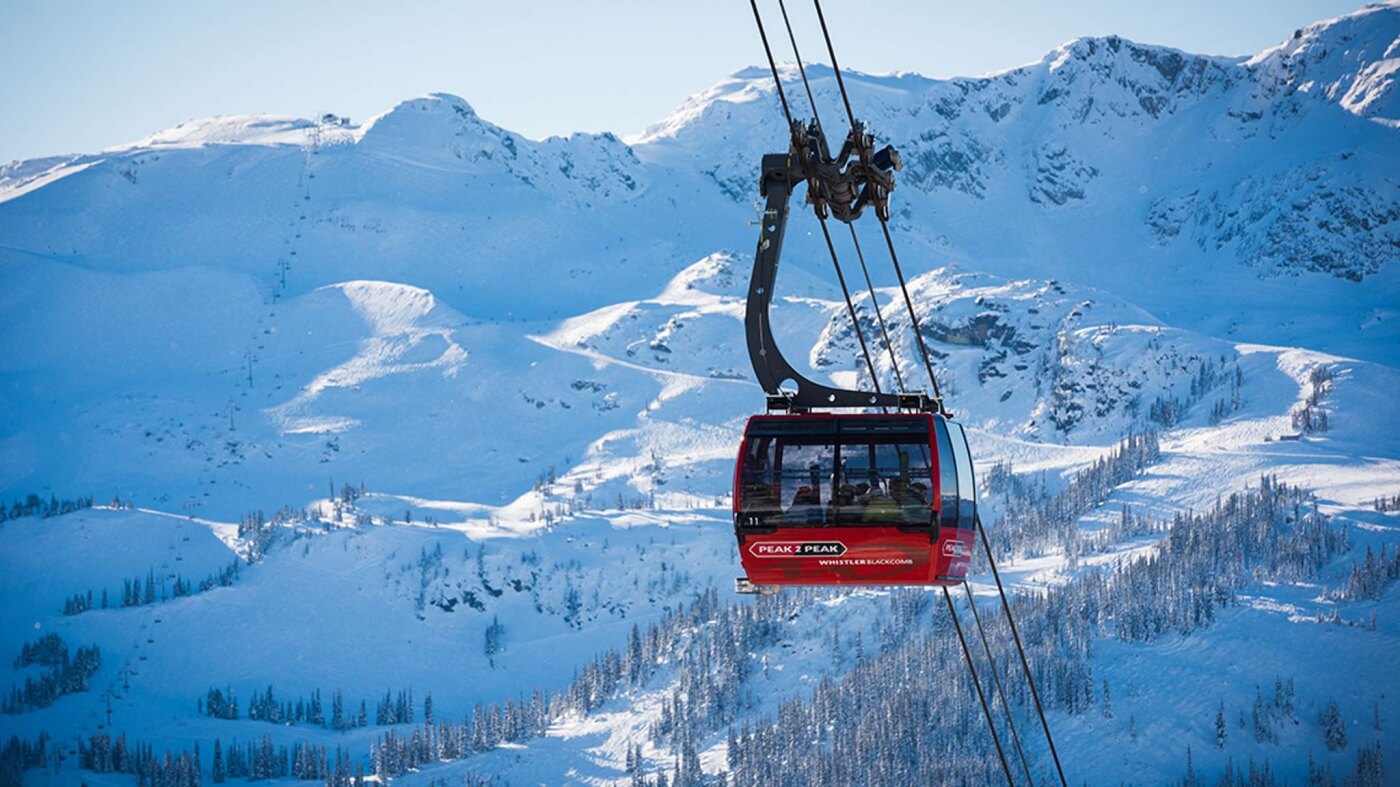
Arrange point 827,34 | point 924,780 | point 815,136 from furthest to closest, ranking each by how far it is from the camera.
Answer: point 924,780 → point 815,136 → point 827,34

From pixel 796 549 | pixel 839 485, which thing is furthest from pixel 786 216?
pixel 796 549

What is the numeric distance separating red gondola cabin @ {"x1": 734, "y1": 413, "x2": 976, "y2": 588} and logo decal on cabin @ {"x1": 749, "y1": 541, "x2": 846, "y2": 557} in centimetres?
2

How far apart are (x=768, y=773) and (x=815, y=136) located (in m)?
175

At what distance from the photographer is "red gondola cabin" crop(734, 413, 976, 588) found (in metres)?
29.8

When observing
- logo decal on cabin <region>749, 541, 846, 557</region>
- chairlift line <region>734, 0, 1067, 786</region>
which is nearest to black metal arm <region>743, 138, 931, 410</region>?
chairlift line <region>734, 0, 1067, 786</region>

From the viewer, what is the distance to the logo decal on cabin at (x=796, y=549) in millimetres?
29844

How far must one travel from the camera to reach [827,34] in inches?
998

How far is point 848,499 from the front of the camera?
30.1 metres

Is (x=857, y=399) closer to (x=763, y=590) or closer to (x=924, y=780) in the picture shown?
(x=763, y=590)

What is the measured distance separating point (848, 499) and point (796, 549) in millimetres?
1179

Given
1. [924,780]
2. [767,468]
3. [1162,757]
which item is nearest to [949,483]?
[767,468]

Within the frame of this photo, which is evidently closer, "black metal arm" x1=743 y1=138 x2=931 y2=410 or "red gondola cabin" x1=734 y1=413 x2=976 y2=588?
"black metal arm" x1=743 y1=138 x2=931 y2=410

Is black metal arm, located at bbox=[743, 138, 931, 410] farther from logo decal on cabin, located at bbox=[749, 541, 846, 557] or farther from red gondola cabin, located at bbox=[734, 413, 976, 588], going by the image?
logo decal on cabin, located at bbox=[749, 541, 846, 557]

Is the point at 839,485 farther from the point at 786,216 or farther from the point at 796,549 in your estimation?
the point at 786,216
